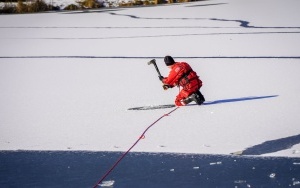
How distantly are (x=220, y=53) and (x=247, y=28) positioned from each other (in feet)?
8.39

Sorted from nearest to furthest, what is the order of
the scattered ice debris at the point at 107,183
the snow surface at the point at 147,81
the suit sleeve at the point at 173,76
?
the scattered ice debris at the point at 107,183 < the snow surface at the point at 147,81 < the suit sleeve at the point at 173,76

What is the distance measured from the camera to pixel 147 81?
6.11 metres

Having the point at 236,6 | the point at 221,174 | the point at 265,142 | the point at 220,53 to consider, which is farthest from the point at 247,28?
the point at 221,174

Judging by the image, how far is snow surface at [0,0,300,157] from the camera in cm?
383

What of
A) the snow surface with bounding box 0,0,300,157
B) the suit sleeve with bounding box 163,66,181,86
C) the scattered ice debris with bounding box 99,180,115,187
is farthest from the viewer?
the suit sleeve with bounding box 163,66,181,86

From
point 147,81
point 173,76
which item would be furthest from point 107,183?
point 147,81

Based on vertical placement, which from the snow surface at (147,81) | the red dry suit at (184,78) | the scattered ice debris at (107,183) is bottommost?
Answer: the scattered ice debris at (107,183)

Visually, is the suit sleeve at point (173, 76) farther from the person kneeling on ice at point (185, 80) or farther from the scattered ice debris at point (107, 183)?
the scattered ice debris at point (107, 183)

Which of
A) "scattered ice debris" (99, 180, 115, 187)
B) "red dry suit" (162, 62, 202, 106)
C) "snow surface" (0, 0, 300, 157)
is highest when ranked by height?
"red dry suit" (162, 62, 202, 106)

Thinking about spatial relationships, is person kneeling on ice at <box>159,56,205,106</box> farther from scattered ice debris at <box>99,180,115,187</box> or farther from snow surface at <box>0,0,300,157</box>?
scattered ice debris at <box>99,180,115,187</box>

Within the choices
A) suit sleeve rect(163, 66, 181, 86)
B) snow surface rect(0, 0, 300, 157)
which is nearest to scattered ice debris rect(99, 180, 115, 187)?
snow surface rect(0, 0, 300, 157)

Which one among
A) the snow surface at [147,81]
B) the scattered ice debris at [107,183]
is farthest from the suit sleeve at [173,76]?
the scattered ice debris at [107,183]

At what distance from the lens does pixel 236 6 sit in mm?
13062

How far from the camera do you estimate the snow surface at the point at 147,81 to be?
12.6 ft
